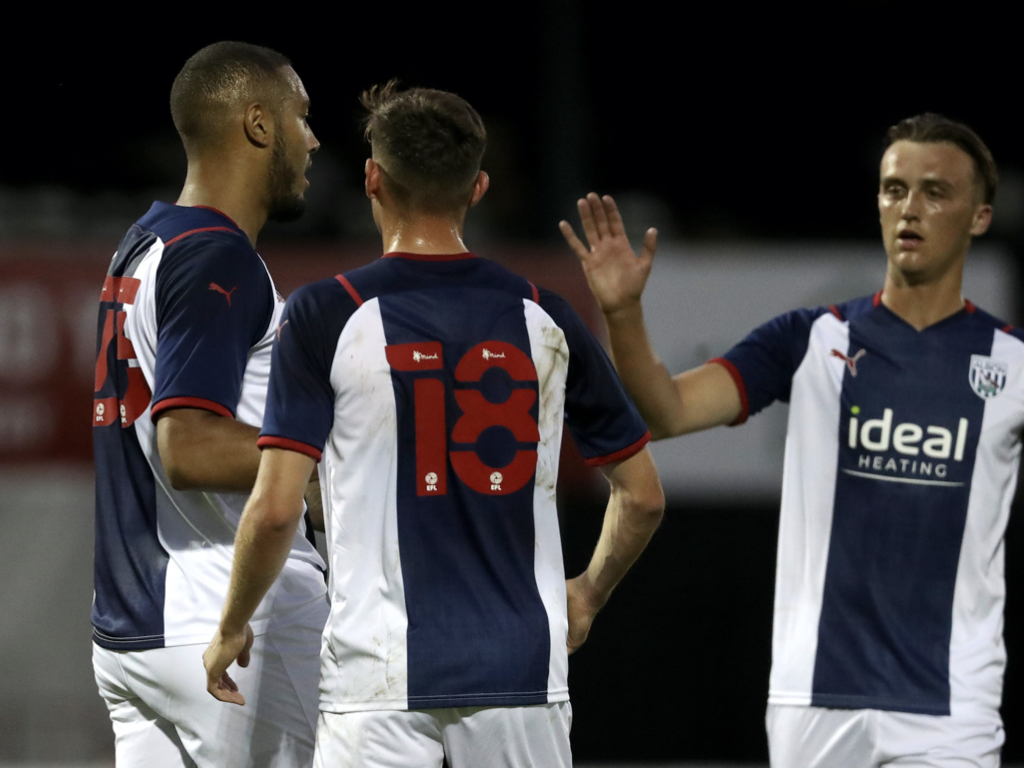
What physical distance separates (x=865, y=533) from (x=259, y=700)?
151cm

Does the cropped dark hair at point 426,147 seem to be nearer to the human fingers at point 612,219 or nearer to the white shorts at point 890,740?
the human fingers at point 612,219

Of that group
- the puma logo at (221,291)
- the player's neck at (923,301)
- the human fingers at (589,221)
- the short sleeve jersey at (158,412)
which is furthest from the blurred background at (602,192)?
the puma logo at (221,291)

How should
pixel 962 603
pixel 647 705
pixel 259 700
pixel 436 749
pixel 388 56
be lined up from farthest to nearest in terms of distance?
pixel 388 56
pixel 647 705
pixel 962 603
pixel 259 700
pixel 436 749

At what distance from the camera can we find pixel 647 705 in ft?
22.7

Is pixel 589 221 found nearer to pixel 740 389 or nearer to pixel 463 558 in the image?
pixel 740 389

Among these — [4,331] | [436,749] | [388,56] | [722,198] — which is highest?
[388,56]

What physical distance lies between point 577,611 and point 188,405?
0.88 m

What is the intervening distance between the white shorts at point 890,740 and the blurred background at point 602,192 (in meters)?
3.42

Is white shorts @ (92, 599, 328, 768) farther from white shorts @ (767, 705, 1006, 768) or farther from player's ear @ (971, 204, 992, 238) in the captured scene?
player's ear @ (971, 204, 992, 238)

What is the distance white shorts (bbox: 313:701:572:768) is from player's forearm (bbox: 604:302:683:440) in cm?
102

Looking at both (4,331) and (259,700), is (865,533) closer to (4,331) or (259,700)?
(259,700)

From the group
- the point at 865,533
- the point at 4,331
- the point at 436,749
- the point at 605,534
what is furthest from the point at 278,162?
the point at 4,331

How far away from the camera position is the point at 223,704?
9.13 feet

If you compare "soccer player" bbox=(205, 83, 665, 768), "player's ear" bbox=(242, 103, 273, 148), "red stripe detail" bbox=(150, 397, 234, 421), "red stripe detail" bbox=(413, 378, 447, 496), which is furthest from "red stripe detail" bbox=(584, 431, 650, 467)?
"player's ear" bbox=(242, 103, 273, 148)
